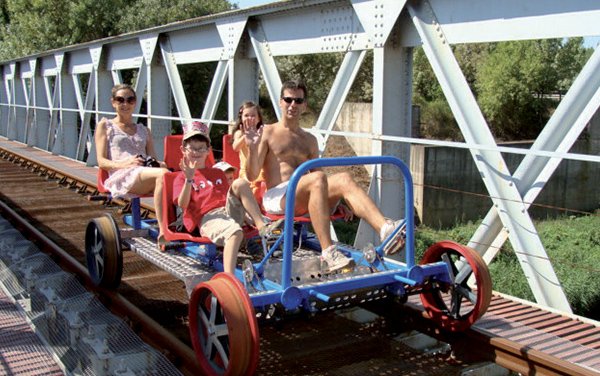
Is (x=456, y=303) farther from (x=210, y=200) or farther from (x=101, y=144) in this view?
(x=101, y=144)

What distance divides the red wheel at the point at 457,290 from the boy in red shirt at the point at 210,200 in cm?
109

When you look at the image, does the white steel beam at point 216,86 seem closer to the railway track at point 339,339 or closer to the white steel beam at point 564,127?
the railway track at point 339,339

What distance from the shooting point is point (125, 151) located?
5.83m

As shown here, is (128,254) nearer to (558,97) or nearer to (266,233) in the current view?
(266,233)

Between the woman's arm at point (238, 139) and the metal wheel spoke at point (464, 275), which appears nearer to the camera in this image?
the metal wheel spoke at point (464, 275)

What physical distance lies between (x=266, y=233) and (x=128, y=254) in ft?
10.1

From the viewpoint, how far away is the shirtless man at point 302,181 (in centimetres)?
414

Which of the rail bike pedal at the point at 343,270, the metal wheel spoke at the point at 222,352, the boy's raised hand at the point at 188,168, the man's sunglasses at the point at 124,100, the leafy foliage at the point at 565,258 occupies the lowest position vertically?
the leafy foliage at the point at 565,258

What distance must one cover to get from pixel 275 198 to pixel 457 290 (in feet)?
4.72

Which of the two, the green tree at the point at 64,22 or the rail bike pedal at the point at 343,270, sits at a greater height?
the green tree at the point at 64,22

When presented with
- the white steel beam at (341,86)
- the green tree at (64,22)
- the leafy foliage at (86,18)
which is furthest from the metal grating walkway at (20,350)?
the green tree at (64,22)

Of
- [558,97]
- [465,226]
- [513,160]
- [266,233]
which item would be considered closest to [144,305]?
[266,233]

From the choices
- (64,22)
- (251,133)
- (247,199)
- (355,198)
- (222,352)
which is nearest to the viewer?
(222,352)

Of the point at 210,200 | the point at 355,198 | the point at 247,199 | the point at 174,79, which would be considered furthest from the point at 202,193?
the point at 174,79
